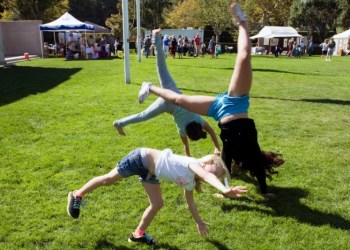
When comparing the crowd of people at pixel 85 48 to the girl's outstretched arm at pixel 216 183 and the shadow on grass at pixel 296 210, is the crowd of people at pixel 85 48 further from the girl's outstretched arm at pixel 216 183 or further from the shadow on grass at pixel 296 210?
the girl's outstretched arm at pixel 216 183

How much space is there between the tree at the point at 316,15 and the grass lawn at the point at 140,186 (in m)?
43.4

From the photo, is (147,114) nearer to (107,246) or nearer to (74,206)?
(74,206)

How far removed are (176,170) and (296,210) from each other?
1963 mm

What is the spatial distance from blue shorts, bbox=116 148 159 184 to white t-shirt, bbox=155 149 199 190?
0.18m

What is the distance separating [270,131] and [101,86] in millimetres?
7446

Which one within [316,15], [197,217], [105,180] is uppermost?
[316,15]

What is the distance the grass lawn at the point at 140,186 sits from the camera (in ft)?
13.1

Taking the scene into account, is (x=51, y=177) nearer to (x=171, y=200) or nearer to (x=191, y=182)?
(x=171, y=200)

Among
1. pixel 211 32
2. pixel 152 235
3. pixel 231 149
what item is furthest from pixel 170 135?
pixel 211 32

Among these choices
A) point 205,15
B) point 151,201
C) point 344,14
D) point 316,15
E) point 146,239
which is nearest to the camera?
point 151,201

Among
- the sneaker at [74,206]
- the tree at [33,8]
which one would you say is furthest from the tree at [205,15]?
the sneaker at [74,206]

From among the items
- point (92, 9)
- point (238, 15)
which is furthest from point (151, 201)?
point (92, 9)

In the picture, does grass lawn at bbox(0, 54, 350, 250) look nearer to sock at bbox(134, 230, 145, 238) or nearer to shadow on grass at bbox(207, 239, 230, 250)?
shadow on grass at bbox(207, 239, 230, 250)

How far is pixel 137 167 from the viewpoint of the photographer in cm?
362
